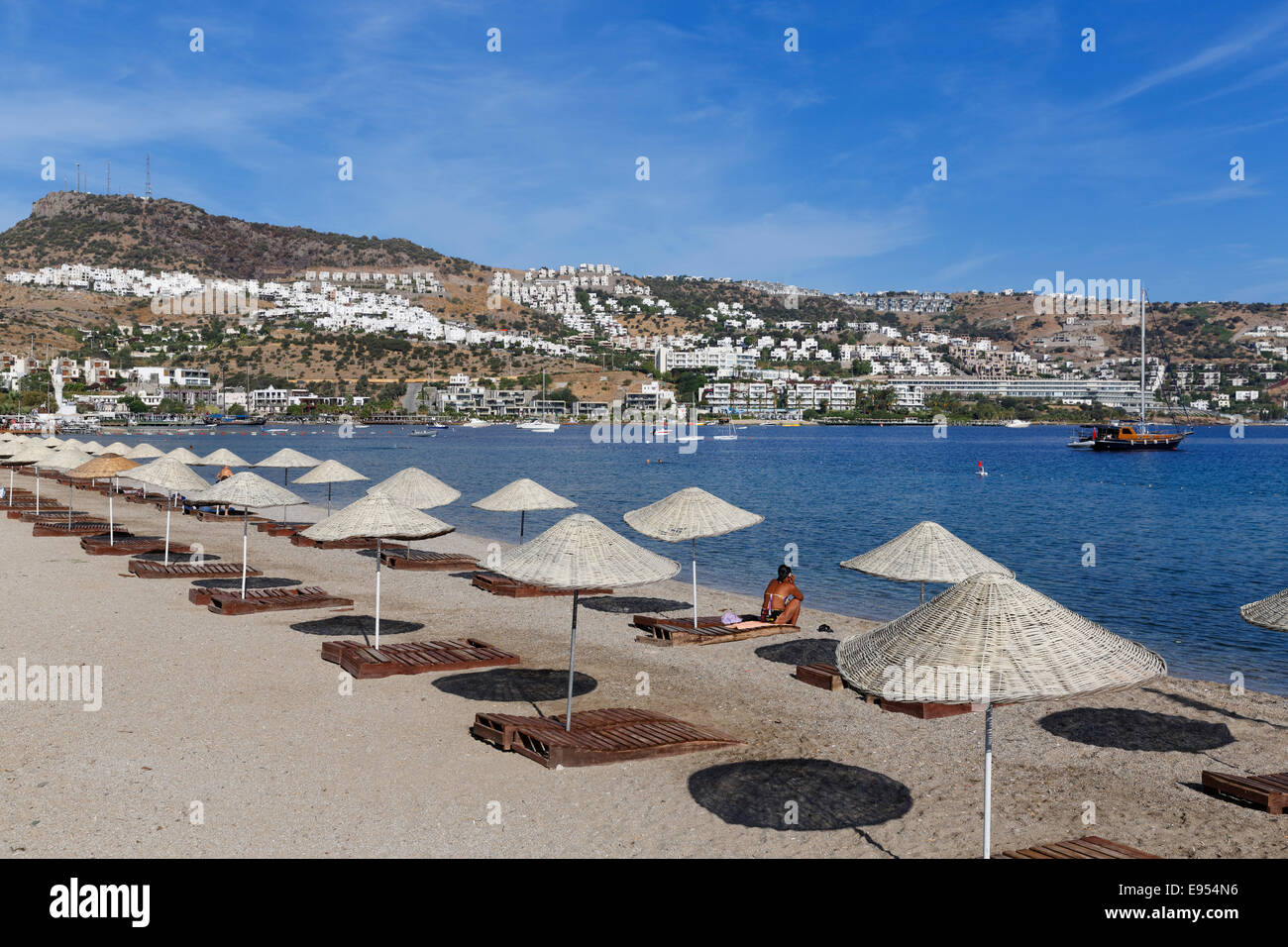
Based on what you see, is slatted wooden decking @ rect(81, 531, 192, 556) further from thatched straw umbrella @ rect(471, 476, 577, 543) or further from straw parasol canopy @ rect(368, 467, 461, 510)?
thatched straw umbrella @ rect(471, 476, 577, 543)

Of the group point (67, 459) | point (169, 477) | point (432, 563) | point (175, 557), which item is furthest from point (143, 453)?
point (432, 563)

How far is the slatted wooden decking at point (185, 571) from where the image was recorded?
52.1ft

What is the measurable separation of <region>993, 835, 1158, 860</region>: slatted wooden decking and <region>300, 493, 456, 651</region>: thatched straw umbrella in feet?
21.0

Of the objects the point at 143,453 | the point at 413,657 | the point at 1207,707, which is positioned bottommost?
the point at 1207,707

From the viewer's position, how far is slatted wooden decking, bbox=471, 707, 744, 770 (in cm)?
755

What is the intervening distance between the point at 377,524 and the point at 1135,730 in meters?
7.71

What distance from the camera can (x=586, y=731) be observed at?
8.00 meters

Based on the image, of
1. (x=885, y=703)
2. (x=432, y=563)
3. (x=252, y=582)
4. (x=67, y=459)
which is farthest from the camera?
(x=67, y=459)

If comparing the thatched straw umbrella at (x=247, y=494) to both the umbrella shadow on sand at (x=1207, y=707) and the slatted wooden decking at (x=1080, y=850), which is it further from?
the umbrella shadow on sand at (x=1207, y=707)

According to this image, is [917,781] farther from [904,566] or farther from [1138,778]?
[904,566]

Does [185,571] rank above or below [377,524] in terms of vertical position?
below

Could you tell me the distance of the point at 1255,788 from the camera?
6895mm

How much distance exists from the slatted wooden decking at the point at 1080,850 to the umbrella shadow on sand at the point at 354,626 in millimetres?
8550

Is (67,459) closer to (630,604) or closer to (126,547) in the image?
(126,547)
